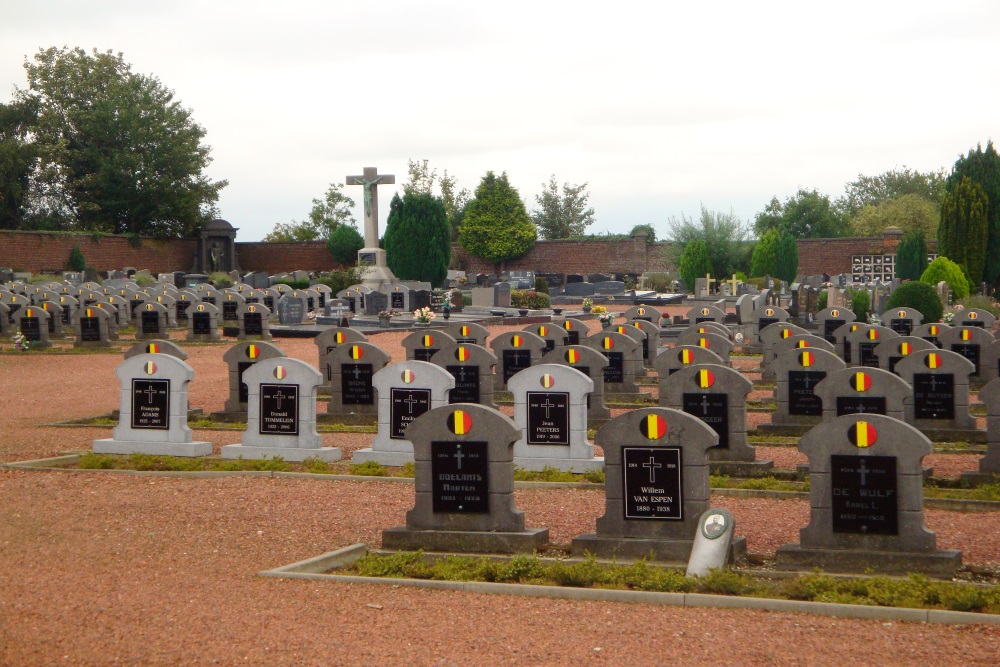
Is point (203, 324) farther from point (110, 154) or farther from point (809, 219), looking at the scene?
point (809, 219)

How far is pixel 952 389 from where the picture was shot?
13344mm

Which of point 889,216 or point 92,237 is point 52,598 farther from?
point 889,216

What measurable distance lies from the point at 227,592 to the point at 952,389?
9096 millimetres

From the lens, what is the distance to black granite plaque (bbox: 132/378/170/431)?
41.8ft

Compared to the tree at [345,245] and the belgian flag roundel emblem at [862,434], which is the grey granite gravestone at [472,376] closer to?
the belgian flag roundel emblem at [862,434]

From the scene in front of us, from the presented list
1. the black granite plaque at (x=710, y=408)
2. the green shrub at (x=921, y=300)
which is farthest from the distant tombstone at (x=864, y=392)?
the green shrub at (x=921, y=300)

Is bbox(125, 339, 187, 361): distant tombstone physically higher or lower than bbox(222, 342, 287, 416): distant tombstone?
higher

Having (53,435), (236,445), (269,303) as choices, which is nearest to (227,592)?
(236,445)

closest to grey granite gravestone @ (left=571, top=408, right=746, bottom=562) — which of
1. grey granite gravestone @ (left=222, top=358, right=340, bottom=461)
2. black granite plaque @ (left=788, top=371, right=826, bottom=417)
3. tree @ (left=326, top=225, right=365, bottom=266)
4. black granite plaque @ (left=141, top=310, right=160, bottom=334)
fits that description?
grey granite gravestone @ (left=222, top=358, right=340, bottom=461)

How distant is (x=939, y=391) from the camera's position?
13398 mm

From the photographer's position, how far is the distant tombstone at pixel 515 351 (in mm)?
16781

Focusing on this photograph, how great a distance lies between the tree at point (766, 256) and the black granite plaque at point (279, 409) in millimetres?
36699

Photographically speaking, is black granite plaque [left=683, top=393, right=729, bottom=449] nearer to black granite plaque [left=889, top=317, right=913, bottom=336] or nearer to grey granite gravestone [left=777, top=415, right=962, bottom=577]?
grey granite gravestone [left=777, top=415, right=962, bottom=577]

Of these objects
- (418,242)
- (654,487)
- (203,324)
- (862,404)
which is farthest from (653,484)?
(418,242)
